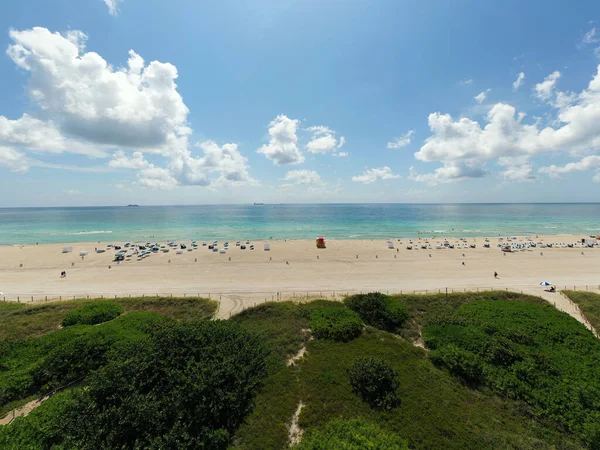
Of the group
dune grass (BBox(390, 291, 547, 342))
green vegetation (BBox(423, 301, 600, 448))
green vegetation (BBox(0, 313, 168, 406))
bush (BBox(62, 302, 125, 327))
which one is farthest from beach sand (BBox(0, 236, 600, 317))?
green vegetation (BBox(0, 313, 168, 406))

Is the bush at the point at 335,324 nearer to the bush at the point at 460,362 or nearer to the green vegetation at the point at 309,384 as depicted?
the green vegetation at the point at 309,384

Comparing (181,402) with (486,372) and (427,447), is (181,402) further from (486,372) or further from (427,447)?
(486,372)

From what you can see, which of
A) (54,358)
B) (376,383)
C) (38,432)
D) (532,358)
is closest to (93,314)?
(54,358)

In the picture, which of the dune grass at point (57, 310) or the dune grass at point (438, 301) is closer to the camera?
the dune grass at point (57, 310)

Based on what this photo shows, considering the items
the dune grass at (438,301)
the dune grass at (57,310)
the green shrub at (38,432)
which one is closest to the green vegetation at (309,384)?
the green shrub at (38,432)

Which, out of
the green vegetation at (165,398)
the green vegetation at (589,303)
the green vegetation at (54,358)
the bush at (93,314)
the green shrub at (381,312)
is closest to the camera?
the green vegetation at (165,398)

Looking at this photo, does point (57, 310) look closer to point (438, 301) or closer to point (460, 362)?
point (460, 362)
